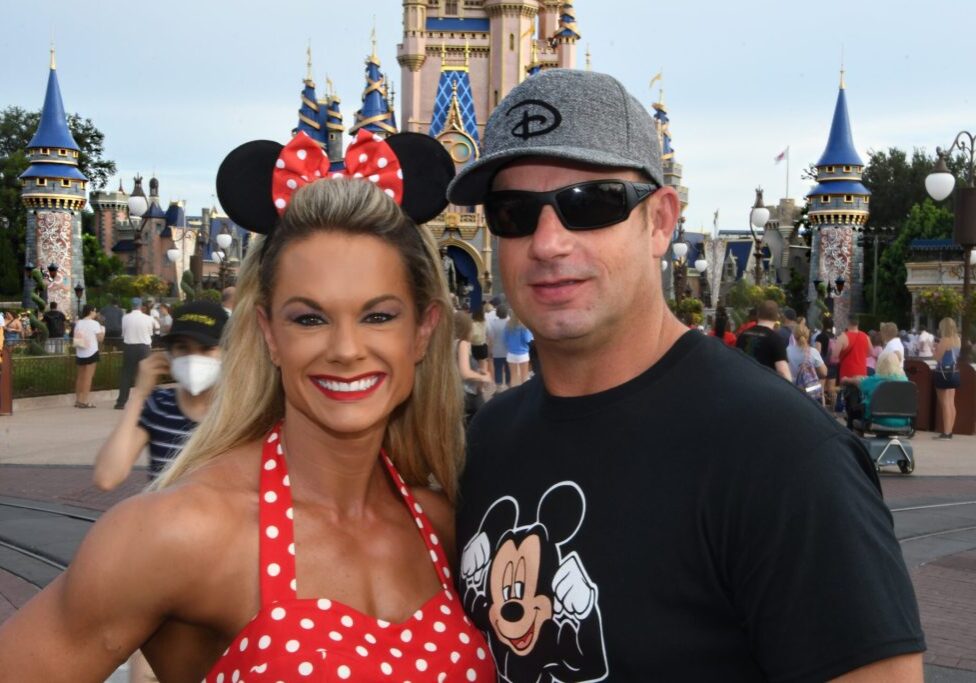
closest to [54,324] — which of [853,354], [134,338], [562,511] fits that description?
[134,338]

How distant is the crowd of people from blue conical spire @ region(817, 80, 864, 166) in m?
36.6

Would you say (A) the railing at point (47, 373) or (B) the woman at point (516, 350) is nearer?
(B) the woman at point (516, 350)

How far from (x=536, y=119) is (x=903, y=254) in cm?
4714

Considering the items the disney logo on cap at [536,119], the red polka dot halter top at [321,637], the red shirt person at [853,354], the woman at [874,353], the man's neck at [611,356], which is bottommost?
the woman at [874,353]

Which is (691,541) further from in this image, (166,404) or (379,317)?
(166,404)

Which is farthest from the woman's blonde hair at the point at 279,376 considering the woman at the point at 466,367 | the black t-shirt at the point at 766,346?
the black t-shirt at the point at 766,346

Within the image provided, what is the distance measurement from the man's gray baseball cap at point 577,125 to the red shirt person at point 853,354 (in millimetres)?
13412

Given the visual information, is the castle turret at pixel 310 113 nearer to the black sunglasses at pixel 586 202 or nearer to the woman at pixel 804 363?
the woman at pixel 804 363

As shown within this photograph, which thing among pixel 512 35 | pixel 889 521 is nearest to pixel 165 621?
pixel 889 521

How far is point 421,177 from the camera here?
2.54 m

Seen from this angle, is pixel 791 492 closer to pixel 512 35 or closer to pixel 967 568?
pixel 967 568

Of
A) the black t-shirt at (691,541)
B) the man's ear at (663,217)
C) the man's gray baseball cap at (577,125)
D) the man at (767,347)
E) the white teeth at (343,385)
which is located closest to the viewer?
the black t-shirt at (691,541)

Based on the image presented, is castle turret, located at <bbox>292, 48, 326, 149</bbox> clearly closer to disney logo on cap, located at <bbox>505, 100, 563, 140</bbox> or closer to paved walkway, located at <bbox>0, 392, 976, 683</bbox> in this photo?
paved walkway, located at <bbox>0, 392, 976, 683</bbox>

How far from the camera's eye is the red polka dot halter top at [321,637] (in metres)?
2.01
